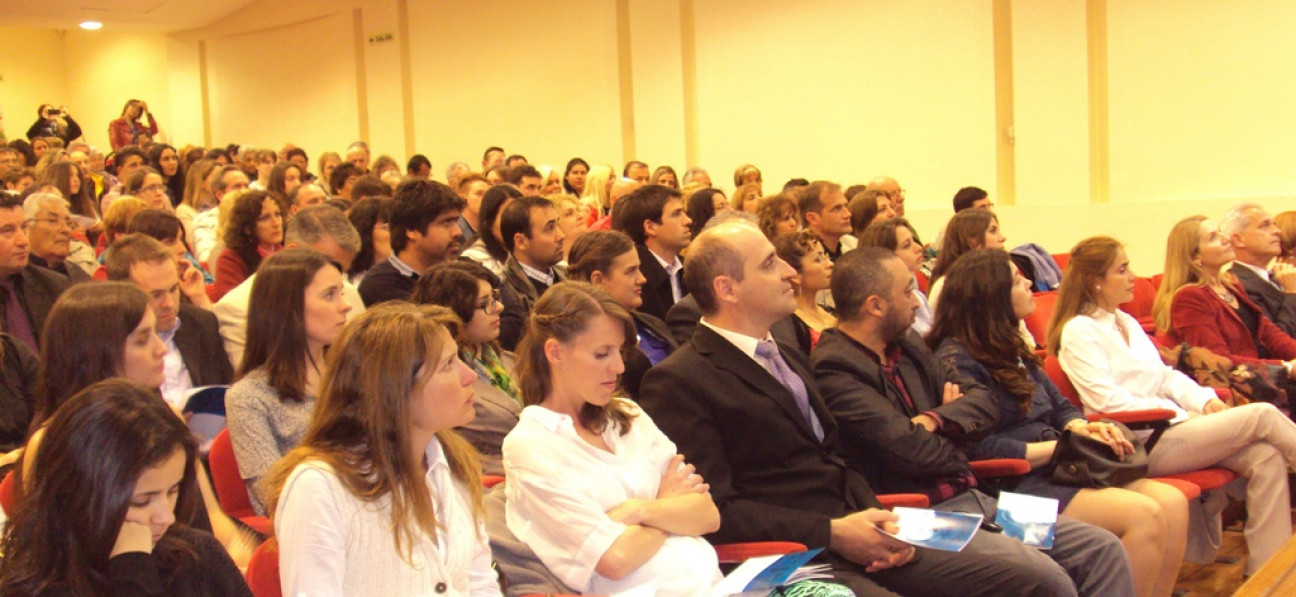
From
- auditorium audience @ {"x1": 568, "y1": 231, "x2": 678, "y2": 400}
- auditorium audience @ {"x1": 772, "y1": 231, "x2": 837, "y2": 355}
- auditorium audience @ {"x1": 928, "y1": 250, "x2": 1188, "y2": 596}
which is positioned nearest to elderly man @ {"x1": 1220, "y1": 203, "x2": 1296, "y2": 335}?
auditorium audience @ {"x1": 928, "y1": 250, "x2": 1188, "y2": 596}

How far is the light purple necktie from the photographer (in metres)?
3.10

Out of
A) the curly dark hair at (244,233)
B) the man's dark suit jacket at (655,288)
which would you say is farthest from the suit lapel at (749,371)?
the curly dark hair at (244,233)

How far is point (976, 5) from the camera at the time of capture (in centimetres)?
848

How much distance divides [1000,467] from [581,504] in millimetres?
1543

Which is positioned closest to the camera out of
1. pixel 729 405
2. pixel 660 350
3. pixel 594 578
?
pixel 594 578

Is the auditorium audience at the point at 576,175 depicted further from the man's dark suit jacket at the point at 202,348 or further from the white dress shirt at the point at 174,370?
the white dress shirt at the point at 174,370

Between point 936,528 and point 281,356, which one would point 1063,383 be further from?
point 281,356

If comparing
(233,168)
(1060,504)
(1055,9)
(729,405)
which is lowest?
(1060,504)

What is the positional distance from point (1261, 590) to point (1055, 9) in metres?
6.48

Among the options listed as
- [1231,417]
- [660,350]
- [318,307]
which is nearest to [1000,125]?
[1231,417]

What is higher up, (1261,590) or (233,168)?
(233,168)

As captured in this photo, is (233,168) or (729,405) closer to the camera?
(729,405)

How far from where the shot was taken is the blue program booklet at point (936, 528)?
2732mm

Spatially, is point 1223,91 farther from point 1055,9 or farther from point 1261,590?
point 1261,590
